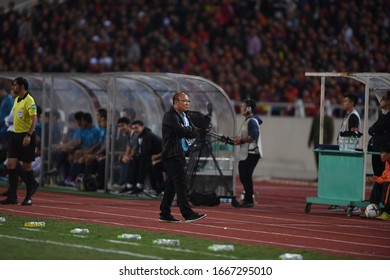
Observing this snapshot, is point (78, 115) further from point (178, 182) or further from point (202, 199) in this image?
point (178, 182)

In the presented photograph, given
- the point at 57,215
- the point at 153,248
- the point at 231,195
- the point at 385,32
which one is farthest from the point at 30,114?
the point at 385,32

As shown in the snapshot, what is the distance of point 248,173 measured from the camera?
19594 millimetres

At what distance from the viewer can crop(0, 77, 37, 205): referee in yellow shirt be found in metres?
18.0

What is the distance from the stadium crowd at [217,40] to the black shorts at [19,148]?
38.9 feet

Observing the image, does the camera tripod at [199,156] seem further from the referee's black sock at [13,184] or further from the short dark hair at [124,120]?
the referee's black sock at [13,184]

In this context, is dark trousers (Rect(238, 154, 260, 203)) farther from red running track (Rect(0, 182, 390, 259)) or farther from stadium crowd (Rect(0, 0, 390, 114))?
stadium crowd (Rect(0, 0, 390, 114))

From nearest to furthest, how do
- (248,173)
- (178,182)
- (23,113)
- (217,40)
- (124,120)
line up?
1. (178,182)
2. (23,113)
3. (248,173)
4. (124,120)
5. (217,40)

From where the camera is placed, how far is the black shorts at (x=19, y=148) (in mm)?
18172

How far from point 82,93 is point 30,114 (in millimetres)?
6438

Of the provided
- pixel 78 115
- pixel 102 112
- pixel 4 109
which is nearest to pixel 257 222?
pixel 4 109

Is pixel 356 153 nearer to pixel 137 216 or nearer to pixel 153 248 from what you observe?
pixel 137 216

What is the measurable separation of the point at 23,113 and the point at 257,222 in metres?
4.27

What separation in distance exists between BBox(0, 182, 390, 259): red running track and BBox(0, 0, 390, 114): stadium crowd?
9.35m

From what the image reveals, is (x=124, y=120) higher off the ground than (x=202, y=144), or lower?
higher
